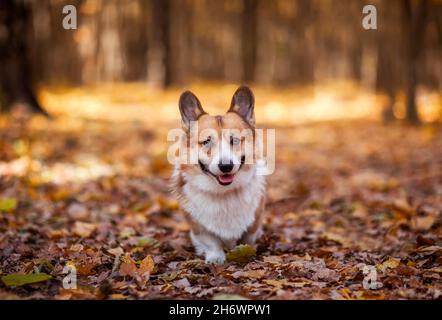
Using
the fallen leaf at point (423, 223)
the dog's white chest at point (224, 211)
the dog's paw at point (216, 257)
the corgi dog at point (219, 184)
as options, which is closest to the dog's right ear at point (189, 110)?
the corgi dog at point (219, 184)

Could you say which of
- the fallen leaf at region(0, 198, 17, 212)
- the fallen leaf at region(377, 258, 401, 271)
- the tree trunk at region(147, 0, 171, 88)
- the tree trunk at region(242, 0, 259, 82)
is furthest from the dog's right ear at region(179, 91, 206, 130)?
the tree trunk at region(242, 0, 259, 82)

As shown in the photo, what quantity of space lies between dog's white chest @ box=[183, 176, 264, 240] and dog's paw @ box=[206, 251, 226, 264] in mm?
152

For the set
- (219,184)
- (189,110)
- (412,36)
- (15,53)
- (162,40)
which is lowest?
(219,184)

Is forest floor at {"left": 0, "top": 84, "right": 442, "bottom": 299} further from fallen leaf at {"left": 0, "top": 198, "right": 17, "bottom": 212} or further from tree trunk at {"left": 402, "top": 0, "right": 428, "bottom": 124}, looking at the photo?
tree trunk at {"left": 402, "top": 0, "right": 428, "bottom": 124}

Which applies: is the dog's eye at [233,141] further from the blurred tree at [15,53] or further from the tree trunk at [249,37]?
the tree trunk at [249,37]

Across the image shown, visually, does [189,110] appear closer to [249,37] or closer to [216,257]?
[216,257]

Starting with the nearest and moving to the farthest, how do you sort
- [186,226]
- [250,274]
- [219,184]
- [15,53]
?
[250,274], [219,184], [186,226], [15,53]

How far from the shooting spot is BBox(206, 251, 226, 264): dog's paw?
4119 millimetres

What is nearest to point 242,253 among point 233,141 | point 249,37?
point 233,141

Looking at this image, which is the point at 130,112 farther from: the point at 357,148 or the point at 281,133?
the point at 357,148

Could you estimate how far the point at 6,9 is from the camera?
9.74 metres

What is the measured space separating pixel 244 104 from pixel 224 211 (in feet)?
3.03

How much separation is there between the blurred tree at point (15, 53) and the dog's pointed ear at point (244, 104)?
22.4ft

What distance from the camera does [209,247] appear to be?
428 cm
